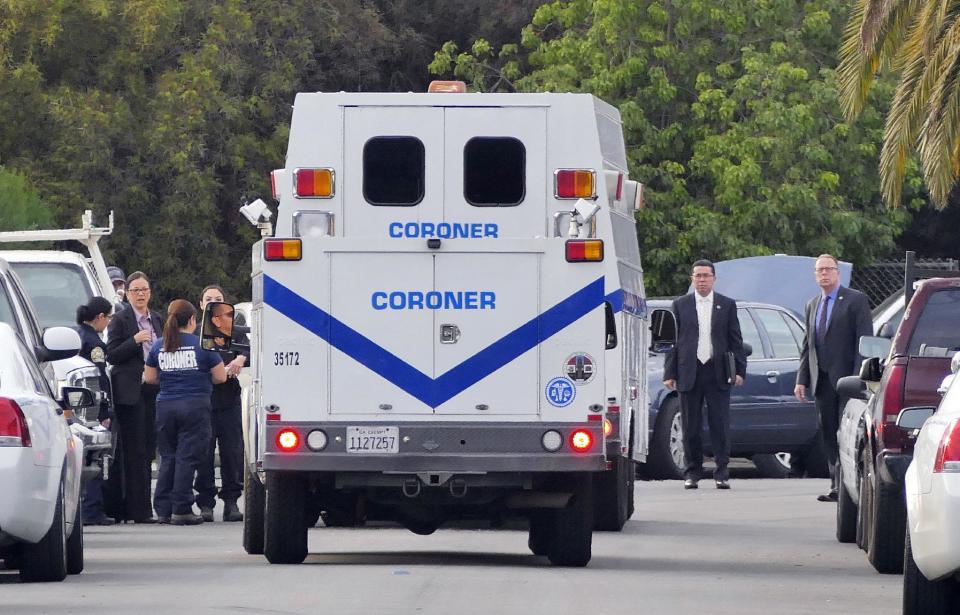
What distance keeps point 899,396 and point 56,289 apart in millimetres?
9524

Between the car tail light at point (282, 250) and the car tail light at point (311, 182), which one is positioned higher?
the car tail light at point (311, 182)

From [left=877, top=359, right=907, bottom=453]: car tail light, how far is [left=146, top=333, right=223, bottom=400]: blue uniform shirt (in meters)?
6.55

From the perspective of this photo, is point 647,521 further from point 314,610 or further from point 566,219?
point 314,610

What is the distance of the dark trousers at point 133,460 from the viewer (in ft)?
58.7

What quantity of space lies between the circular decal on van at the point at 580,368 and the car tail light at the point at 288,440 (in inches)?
57.9

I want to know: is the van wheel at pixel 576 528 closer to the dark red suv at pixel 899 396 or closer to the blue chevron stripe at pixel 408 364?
the blue chevron stripe at pixel 408 364

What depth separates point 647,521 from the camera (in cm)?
1745

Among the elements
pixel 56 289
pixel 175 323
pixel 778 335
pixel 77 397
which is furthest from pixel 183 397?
pixel 778 335

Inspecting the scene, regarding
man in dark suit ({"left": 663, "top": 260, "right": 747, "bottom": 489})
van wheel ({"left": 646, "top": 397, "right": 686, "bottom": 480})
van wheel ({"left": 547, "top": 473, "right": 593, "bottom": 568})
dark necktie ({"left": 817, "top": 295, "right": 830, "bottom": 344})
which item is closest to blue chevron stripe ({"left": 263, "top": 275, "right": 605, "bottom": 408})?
van wheel ({"left": 547, "top": 473, "right": 593, "bottom": 568})

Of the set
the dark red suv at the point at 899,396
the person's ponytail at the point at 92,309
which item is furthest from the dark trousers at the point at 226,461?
the dark red suv at the point at 899,396

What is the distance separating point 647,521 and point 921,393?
5.35 metres

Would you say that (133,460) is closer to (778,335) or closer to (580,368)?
(580,368)

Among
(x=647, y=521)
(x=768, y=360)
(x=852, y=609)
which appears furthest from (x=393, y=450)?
(x=768, y=360)

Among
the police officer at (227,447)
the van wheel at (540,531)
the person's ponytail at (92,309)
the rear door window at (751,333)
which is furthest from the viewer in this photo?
the rear door window at (751,333)
